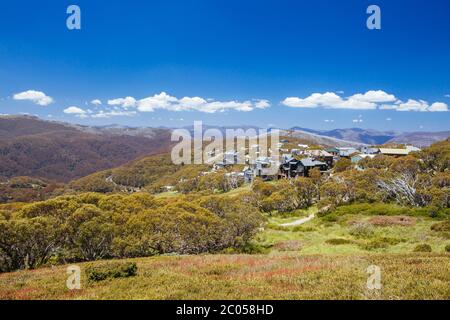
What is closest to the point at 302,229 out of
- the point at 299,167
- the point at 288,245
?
the point at 288,245

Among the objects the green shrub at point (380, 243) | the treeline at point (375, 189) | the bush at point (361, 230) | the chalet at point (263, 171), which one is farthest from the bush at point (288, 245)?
the chalet at point (263, 171)

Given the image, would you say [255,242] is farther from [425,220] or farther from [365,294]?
[365,294]

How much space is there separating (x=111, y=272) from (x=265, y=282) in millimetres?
7607

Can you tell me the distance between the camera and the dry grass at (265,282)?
11.5 metres

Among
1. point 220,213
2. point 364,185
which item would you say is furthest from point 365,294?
point 364,185

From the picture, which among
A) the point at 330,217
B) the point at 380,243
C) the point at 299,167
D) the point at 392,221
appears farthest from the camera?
the point at 299,167

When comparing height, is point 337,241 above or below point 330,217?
above

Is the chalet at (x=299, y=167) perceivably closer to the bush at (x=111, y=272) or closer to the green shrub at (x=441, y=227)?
the green shrub at (x=441, y=227)

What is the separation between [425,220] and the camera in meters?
41.1

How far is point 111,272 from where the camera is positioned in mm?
16203

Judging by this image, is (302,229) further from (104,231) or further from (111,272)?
(111,272)

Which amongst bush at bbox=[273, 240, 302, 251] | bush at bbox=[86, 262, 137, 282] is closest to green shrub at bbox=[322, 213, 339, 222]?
bush at bbox=[273, 240, 302, 251]

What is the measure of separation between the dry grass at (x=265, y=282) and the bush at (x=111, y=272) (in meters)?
0.48
